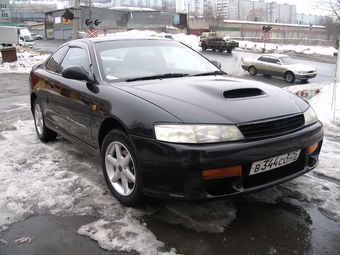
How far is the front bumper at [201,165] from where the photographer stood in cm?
245

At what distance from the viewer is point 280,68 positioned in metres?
18.8

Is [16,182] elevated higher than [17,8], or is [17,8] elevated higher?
[17,8]

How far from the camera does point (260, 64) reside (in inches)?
779

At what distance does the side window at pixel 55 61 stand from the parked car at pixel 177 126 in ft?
2.22

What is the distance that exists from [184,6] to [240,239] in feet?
473

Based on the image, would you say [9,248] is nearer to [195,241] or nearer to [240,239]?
[195,241]

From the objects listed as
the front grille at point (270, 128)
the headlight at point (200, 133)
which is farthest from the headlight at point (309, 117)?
the headlight at point (200, 133)

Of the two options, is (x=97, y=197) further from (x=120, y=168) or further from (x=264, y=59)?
(x=264, y=59)

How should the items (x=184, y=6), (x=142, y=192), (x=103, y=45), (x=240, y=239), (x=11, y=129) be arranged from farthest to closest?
(x=184, y=6) → (x=11, y=129) → (x=103, y=45) → (x=142, y=192) → (x=240, y=239)

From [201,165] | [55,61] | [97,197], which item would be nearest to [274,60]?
[55,61]

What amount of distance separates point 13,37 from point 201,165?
4139 centimetres

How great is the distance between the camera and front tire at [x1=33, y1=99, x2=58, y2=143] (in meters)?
4.92

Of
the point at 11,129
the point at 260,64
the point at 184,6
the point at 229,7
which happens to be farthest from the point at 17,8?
the point at 11,129

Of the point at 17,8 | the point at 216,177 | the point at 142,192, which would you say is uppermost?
the point at 17,8
